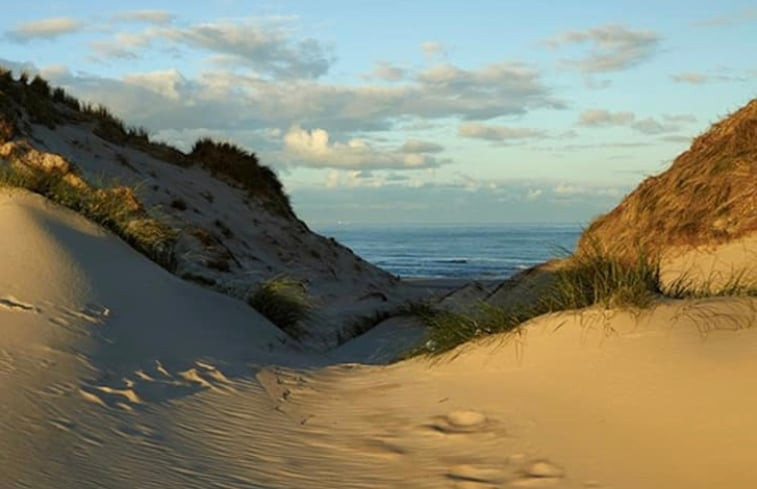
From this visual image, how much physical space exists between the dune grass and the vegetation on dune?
10629 millimetres

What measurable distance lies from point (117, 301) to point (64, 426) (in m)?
2.92

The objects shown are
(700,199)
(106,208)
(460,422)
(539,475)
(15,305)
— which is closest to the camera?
(539,475)

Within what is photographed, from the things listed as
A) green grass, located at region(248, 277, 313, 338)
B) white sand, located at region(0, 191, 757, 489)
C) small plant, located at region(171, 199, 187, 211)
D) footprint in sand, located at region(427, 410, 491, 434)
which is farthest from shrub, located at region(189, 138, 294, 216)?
footprint in sand, located at region(427, 410, 491, 434)

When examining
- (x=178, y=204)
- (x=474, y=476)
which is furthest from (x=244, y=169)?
(x=474, y=476)

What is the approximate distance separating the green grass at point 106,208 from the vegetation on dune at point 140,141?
5429mm

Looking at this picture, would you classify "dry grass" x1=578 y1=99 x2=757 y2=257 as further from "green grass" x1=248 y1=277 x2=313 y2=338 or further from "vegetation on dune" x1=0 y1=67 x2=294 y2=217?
"vegetation on dune" x1=0 y1=67 x2=294 y2=217

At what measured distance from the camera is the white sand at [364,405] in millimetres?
4254

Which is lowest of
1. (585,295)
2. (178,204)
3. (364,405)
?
(364,405)

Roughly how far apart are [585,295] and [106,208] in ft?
18.7

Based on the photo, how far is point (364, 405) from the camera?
19.5 feet

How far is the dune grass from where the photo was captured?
602 cm

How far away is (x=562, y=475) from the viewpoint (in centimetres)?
416

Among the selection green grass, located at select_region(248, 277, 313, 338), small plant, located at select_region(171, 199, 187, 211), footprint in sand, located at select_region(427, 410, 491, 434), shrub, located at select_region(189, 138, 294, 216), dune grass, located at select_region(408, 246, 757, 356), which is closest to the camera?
footprint in sand, located at select_region(427, 410, 491, 434)

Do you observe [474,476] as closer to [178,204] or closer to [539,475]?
[539,475]
